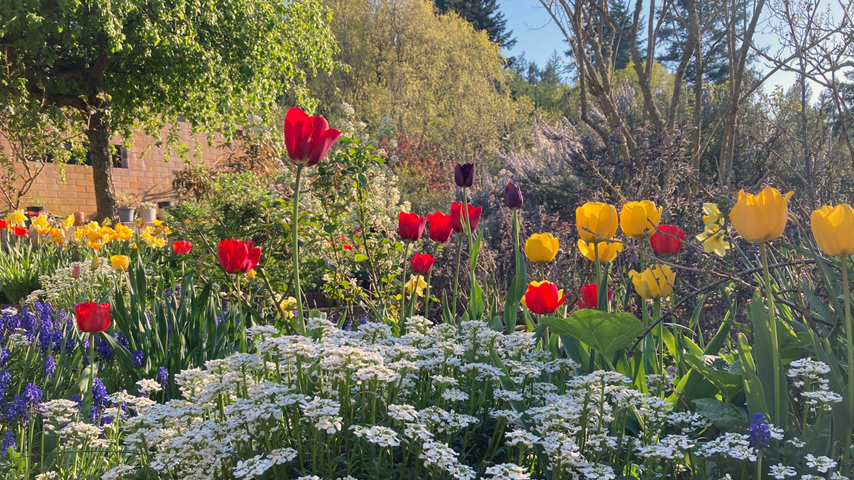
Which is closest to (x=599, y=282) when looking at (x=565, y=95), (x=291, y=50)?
(x=291, y=50)

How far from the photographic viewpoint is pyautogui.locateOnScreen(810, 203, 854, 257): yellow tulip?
104 cm

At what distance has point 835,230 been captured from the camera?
3.43 feet

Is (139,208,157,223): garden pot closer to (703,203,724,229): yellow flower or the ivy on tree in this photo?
the ivy on tree

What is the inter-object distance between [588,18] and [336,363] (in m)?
4.20

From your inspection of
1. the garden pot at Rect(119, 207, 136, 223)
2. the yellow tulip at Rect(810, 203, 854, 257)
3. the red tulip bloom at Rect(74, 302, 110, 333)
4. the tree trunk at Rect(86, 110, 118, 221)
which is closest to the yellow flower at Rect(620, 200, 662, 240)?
the yellow tulip at Rect(810, 203, 854, 257)

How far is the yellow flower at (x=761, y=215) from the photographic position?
1.11m

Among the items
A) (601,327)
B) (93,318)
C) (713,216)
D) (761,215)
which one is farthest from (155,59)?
(761,215)

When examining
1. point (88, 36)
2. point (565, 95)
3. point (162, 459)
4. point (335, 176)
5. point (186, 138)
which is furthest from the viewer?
point (565, 95)

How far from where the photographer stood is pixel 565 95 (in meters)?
28.0

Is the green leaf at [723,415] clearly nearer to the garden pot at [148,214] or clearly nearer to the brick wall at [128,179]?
the brick wall at [128,179]

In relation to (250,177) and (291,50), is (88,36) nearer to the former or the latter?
(291,50)

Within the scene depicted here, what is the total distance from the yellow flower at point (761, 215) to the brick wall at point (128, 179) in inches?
500

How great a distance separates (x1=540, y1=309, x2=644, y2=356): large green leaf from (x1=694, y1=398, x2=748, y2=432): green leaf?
203 mm

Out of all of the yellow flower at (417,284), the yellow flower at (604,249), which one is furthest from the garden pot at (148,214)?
the yellow flower at (604,249)
